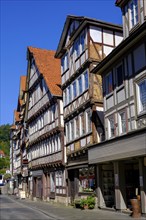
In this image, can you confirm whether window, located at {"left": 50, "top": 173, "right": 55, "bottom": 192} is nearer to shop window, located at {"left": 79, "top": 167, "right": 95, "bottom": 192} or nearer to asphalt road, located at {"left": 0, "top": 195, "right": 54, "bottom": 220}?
shop window, located at {"left": 79, "top": 167, "right": 95, "bottom": 192}

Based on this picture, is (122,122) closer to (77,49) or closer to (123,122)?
(123,122)

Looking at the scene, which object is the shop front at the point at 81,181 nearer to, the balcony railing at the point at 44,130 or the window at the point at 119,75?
the balcony railing at the point at 44,130

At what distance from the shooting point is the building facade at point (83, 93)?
25.3m

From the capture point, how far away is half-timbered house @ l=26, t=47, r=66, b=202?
33094mm

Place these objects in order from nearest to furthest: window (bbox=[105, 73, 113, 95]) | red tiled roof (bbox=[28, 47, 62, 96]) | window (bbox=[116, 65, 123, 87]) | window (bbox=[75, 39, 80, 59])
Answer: window (bbox=[116, 65, 123, 87]) → window (bbox=[105, 73, 113, 95]) → window (bbox=[75, 39, 80, 59]) → red tiled roof (bbox=[28, 47, 62, 96])

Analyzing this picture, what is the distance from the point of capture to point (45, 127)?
3784cm

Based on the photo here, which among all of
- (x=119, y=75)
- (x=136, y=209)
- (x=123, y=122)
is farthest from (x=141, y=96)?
(x=136, y=209)

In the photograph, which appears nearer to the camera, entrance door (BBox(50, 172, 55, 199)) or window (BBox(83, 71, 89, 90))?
window (BBox(83, 71, 89, 90))

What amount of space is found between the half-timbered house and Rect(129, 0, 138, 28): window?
45.6ft

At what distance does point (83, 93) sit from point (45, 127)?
39.4ft

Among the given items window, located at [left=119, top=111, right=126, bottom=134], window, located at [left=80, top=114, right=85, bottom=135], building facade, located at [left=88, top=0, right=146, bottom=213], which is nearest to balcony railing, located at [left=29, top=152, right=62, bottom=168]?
window, located at [left=80, top=114, right=85, bottom=135]

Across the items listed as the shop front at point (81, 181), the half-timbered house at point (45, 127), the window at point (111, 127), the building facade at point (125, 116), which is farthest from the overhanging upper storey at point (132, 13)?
the half-timbered house at point (45, 127)

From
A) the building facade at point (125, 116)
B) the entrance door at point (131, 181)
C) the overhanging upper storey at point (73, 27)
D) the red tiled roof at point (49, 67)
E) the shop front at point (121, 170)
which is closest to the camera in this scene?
the shop front at point (121, 170)

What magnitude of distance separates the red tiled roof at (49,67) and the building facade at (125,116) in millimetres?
11630
